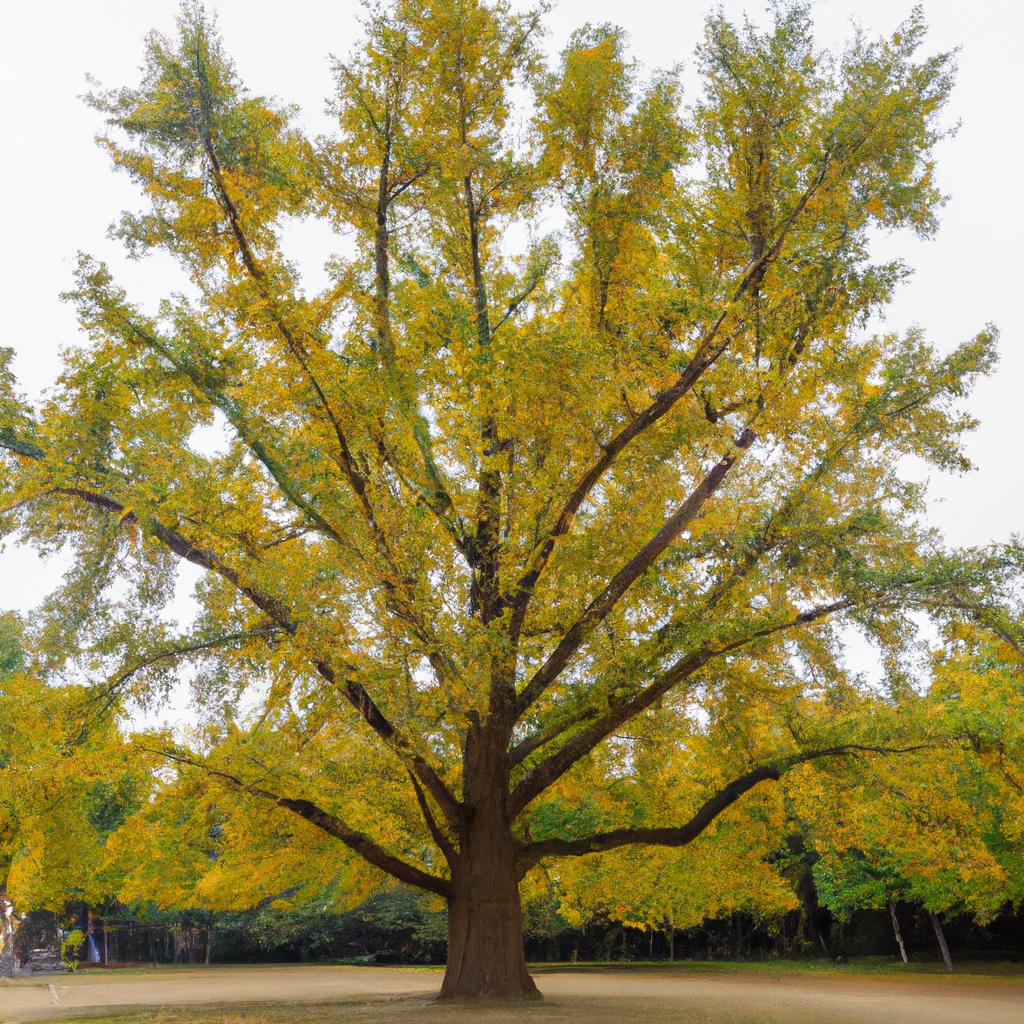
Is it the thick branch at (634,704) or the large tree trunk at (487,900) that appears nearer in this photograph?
the thick branch at (634,704)

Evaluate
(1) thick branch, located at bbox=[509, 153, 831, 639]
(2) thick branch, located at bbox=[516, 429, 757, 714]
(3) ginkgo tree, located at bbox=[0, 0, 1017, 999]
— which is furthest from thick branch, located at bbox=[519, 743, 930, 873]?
(1) thick branch, located at bbox=[509, 153, 831, 639]

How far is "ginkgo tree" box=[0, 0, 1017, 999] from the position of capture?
9922 mm

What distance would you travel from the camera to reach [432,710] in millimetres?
9961

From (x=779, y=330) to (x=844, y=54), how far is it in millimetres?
3036

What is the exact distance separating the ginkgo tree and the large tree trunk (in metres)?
0.04

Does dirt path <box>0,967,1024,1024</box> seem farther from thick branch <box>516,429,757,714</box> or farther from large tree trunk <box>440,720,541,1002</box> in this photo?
thick branch <box>516,429,757,714</box>

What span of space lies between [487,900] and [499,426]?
618 cm

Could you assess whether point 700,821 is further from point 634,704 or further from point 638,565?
point 638,565

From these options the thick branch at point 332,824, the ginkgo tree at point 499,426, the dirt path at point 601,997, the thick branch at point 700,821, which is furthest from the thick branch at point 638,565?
the dirt path at point 601,997

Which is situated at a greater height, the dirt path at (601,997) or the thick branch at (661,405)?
the thick branch at (661,405)

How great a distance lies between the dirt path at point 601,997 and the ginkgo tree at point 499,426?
1.78 metres

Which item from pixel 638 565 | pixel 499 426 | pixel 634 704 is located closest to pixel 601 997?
pixel 634 704

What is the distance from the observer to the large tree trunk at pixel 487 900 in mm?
11945

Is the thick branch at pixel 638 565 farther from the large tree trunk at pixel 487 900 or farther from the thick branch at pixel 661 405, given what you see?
the large tree trunk at pixel 487 900
